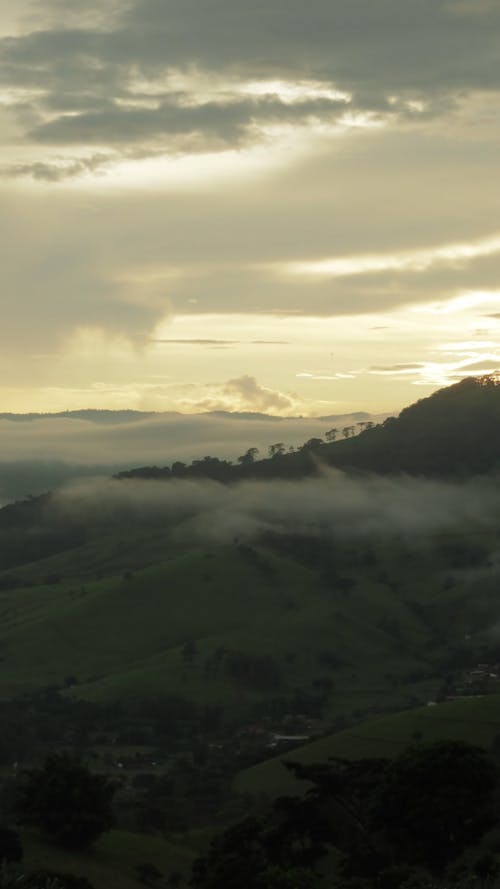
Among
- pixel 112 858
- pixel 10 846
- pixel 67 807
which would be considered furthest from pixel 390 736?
pixel 10 846

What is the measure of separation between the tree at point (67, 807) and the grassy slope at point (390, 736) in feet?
120

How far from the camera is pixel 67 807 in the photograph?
104 metres

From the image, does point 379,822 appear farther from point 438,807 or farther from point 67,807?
point 67,807

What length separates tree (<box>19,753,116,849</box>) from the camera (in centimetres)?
10344

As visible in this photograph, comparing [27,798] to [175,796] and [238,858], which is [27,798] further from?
[175,796]

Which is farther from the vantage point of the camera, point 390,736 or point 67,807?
point 390,736

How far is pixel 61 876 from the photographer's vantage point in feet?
281

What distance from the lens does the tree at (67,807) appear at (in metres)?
103

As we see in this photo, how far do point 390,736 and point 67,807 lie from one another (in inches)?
2430

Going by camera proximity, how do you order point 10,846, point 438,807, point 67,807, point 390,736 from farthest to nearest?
point 390,736
point 67,807
point 10,846
point 438,807

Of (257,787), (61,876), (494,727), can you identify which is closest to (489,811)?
(61,876)

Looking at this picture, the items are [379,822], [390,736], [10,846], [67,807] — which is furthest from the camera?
[390,736]

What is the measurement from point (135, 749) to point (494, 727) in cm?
5896

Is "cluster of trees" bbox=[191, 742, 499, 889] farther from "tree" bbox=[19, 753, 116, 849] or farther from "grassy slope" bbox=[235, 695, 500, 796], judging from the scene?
"grassy slope" bbox=[235, 695, 500, 796]
